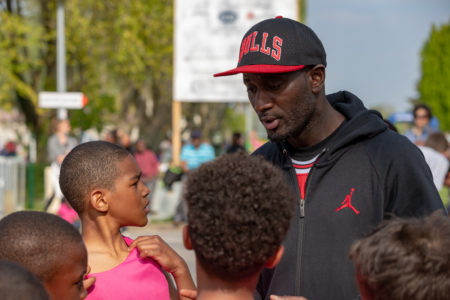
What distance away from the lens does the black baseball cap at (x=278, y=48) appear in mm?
2787

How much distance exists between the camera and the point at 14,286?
A: 66.7 inches

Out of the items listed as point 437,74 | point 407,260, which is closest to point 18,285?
point 407,260

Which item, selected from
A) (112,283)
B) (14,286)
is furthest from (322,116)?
(14,286)

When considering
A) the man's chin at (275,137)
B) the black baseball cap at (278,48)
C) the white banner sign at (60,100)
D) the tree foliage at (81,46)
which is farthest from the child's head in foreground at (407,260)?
the tree foliage at (81,46)

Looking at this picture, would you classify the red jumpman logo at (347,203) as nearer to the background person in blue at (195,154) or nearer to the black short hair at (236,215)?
the black short hair at (236,215)

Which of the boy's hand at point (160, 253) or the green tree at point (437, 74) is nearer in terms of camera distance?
the boy's hand at point (160, 253)

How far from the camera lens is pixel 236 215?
2.03 metres

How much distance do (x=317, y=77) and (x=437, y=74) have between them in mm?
75437

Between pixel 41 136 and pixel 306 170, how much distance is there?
23265 mm

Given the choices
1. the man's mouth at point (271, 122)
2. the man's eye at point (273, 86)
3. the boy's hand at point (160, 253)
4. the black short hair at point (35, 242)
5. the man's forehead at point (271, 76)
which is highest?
the man's forehead at point (271, 76)

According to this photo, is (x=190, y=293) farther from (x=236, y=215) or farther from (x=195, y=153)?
(x=195, y=153)

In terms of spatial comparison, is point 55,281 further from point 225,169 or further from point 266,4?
point 266,4

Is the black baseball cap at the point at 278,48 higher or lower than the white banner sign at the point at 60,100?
higher

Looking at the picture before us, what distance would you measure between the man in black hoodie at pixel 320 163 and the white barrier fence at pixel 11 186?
12.4 metres
